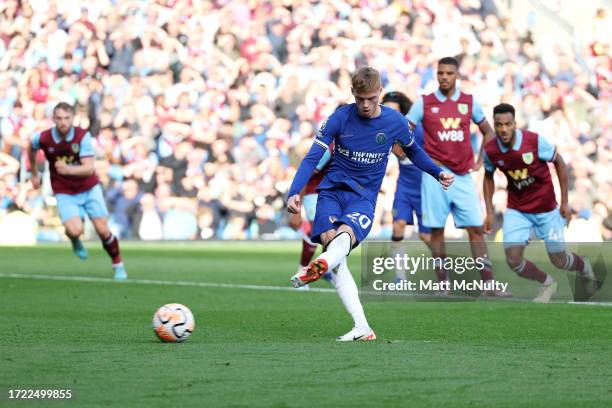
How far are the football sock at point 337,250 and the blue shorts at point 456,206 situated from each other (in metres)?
5.15

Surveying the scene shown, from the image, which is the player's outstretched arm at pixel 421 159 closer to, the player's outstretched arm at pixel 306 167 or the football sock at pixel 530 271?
the player's outstretched arm at pixel 306 167

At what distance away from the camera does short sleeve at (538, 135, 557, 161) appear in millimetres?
12773

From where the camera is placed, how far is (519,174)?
42.6 ft

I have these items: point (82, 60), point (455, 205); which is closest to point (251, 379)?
point (455, 205)

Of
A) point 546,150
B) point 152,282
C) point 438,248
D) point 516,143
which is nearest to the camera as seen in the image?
Answer: point 546,150

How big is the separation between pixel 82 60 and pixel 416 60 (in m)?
6.92

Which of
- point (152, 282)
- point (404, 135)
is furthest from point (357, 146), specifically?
point (152, 282)

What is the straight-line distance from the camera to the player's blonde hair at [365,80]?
8.80 m

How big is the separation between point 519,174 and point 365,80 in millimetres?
4559

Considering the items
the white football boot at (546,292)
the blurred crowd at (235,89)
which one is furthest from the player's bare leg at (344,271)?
the blurred crowd at (235,89)

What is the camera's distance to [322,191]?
9.55 meters

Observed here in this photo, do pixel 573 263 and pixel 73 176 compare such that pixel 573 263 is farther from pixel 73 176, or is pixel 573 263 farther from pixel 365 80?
pixel 73 176

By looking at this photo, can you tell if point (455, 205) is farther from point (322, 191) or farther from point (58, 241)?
point (58, 241)

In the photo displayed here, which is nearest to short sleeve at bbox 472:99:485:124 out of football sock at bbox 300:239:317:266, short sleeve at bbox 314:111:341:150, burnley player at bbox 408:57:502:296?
burnley player at bbox 408:57:502:296
